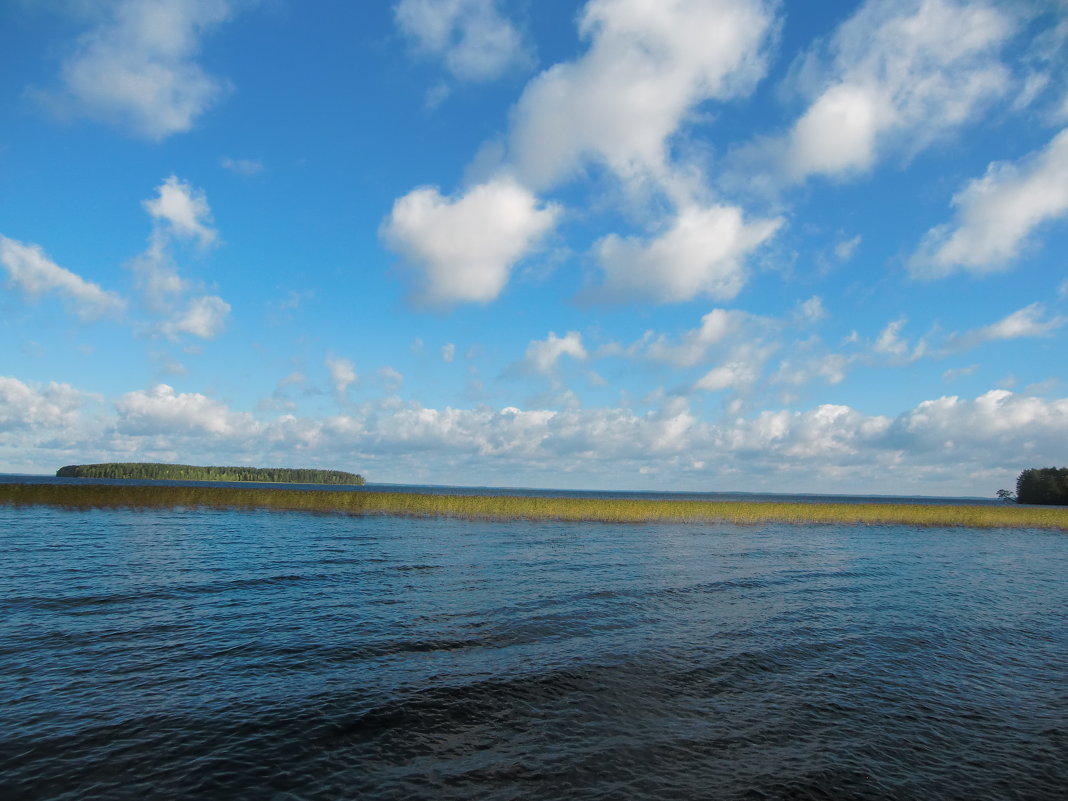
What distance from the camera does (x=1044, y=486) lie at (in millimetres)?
152625

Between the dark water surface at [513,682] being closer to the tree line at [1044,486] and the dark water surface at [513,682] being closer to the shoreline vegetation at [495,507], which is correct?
the shoreline vegetation at [495,507]

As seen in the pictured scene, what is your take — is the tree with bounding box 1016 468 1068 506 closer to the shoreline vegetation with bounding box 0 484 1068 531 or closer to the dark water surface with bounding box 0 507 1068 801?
the shoreline vegetation with bounding box 0 484 1068 531

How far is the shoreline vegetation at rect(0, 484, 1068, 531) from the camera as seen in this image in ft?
194

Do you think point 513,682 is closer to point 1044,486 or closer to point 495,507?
point 495,507

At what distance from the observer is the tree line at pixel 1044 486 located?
145m

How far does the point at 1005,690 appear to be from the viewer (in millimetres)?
14336

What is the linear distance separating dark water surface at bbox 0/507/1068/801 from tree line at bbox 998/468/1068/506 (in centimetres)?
15814

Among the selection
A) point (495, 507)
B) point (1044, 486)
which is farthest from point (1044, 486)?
point (495, 507)

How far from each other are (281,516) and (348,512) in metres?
6.82

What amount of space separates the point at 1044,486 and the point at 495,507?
166 meters

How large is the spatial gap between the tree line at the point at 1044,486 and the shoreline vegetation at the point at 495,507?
100009 millimetres

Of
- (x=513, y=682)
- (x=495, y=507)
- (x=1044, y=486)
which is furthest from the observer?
(x=1044, y=486)

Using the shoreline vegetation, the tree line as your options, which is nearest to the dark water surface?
the shoreline vegetation

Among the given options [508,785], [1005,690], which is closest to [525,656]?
[508,785]
